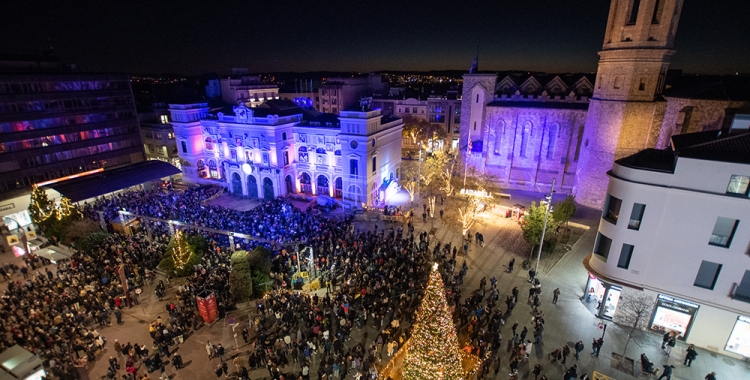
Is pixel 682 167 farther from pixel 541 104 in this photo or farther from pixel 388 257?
pixel 541 104

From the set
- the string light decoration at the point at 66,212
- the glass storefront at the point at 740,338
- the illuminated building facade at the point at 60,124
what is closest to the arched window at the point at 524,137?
the glass storefront at the point at 740,338

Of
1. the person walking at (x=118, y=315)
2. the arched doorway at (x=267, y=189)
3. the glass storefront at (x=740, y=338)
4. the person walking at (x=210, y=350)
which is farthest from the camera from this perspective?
the arched doorway at (x=267, y=189)

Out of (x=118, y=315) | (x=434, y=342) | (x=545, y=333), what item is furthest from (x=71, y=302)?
(x=545, y=333)

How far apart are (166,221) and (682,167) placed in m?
32.4

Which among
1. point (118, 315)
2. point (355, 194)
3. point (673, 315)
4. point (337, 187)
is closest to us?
point (673, 315)

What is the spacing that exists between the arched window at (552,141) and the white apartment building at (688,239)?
2161cm

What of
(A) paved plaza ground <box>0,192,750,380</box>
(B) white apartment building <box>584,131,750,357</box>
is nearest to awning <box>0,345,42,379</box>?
(A) paved plaza ground <box>0,192,750,380</box>

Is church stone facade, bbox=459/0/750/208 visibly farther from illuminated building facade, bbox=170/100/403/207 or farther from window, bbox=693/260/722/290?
window, bbox=693/260/722/290

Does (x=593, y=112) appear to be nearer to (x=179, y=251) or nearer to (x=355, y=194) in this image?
(x=355, y=194)

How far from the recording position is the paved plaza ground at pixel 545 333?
15.8 m

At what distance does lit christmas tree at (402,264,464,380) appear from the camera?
1061 centimetres

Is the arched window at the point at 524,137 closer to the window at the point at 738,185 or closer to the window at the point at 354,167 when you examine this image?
the window at the point at 354,167

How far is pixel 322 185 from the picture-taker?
39.2m

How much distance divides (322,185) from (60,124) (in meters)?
27.6
